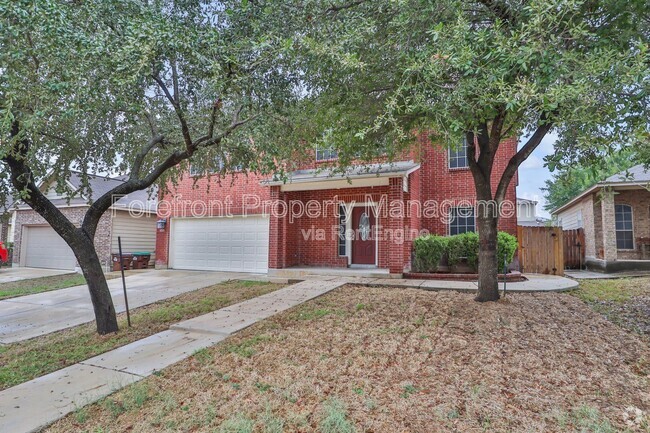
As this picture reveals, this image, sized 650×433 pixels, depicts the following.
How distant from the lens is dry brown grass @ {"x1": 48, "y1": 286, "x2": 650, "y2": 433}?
289cm

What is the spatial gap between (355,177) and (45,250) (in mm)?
15531

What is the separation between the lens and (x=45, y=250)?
16.8 meters

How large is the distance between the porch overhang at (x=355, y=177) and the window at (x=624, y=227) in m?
8.19

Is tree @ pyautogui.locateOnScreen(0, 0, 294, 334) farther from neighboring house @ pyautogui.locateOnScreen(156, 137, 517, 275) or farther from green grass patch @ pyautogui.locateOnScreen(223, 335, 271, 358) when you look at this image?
neighboring house @ pyautogui.locateOnScreen(156, 137, 517, 275)

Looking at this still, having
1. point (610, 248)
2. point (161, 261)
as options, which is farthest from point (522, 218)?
point (161, 261)

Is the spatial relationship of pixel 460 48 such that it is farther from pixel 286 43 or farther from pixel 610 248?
pixel 610 248

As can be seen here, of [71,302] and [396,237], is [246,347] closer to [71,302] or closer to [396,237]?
→ [71,302]

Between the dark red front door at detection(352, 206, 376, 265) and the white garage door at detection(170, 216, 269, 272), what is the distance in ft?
10.3

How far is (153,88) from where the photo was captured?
6672mm

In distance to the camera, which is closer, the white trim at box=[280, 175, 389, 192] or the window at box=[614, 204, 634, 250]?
the white trim at box=[280, 175, 389, 192]

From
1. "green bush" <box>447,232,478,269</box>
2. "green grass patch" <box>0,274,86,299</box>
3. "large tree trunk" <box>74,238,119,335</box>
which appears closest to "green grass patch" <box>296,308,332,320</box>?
"large tree trunk" <box>74,238,119,335</box>

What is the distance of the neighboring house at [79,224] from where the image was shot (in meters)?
14.8

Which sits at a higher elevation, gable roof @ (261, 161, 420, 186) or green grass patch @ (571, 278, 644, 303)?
gable roof @ (261, 161, 420, 186)

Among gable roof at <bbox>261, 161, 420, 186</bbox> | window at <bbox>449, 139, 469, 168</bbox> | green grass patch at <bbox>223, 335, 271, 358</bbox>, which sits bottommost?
green grass patch at <bbox>223, 335, 271, 358</bbox>
